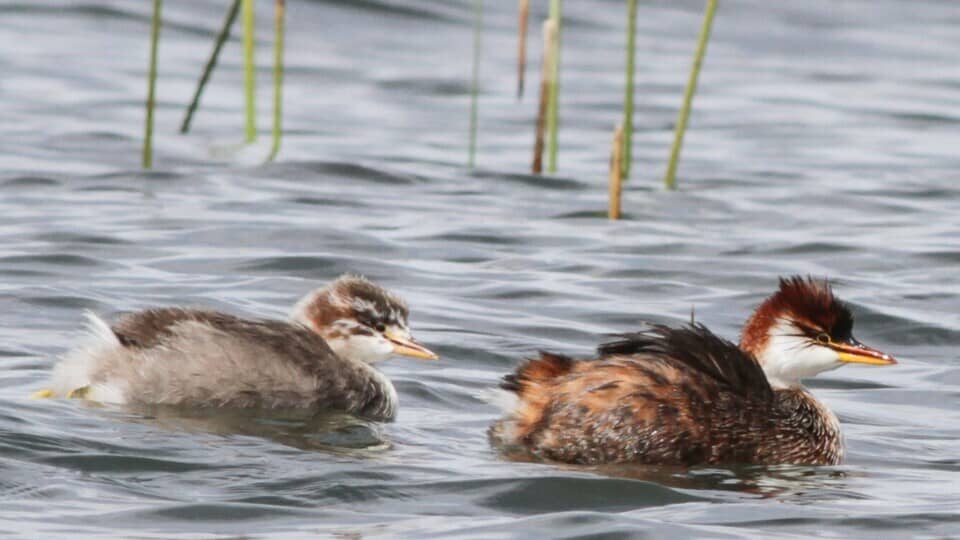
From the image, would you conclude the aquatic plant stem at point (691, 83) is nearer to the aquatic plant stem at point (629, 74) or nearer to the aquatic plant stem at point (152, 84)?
the aquatic plant stem at point (629, 74)

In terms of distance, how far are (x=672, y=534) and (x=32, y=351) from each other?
3887 millimetres

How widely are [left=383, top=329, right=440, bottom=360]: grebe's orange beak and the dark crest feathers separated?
1.22 metres

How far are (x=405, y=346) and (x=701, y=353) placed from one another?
165 cm

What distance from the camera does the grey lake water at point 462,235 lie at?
7.32 meters

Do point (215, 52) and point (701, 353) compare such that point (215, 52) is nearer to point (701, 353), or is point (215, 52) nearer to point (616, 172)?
point (616, 172)

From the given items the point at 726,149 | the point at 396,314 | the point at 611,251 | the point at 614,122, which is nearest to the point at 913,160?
the point at 726,149

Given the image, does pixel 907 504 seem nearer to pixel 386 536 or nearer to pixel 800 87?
pixel 386 536

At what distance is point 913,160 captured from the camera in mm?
17016

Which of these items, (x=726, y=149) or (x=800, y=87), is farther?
(x=800, y=87)

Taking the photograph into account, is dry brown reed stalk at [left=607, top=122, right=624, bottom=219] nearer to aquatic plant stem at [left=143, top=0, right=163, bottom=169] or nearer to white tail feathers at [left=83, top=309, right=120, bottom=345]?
aquatic plant stem at [left=143, top=0, right=163, bottom=169]

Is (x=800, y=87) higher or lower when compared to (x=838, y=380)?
higher

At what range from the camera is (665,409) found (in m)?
7.91

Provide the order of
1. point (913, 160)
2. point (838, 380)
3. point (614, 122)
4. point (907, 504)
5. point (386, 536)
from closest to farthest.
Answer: point (386, 536) → point (907, 504) → point (838, 380) → point (913, 160) → point (614, 122)

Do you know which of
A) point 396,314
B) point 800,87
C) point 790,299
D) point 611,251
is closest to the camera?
point 790,299
